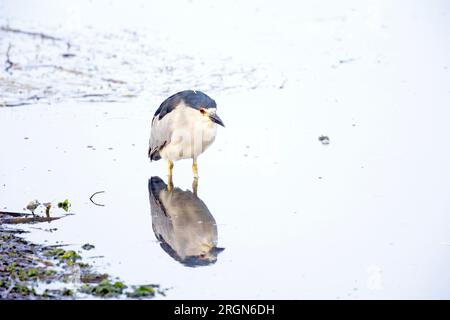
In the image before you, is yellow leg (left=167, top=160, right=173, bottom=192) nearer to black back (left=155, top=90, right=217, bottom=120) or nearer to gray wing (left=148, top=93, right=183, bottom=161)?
gray wing (left=148, top=93, right=183, bottom=161)

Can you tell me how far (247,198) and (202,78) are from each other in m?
4.87

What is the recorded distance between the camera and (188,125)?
9.02m

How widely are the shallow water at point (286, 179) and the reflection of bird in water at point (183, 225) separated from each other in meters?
0.08

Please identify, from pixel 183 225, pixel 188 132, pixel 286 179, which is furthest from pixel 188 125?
pixel 183 225

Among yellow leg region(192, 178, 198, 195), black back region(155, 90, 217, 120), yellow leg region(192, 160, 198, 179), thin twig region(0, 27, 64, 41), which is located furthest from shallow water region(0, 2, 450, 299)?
thin twig region(0, 27, 64, 41)

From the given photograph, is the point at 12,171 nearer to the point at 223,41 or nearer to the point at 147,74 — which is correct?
the point at 147,74

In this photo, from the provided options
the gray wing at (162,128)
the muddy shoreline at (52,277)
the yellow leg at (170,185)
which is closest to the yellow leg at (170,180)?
the yellow leg at (170,185)

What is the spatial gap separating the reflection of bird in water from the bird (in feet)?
1.07

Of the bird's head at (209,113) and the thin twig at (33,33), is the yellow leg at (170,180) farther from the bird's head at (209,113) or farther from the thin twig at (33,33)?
the thin twig at (33,33)

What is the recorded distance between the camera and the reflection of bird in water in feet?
23.9

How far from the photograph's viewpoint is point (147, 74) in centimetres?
1341

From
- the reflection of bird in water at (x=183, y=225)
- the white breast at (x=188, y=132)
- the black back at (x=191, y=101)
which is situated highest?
the black back at (x=191, y=101)

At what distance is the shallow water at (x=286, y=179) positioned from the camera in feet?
22.7

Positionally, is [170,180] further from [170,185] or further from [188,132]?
[188,132]
